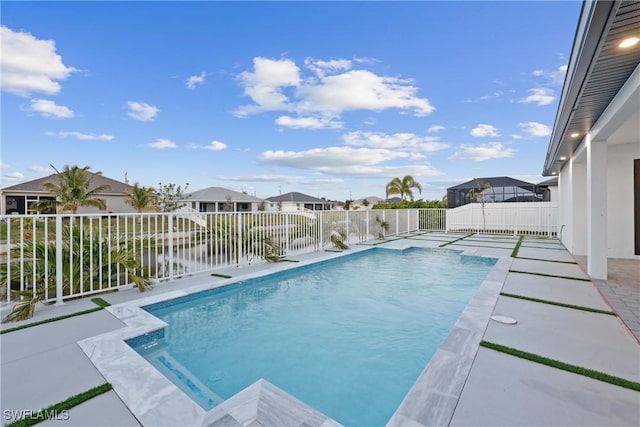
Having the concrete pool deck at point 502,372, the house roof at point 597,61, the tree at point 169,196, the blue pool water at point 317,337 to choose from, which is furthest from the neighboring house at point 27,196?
the house roof at point 597,61

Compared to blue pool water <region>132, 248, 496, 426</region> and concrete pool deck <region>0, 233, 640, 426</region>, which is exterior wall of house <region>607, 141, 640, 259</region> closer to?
blue pool water <region>132, 248, 496, 426</region>

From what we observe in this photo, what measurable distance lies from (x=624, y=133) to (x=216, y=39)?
11773mm

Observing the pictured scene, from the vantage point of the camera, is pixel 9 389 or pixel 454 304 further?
pixel 454 304

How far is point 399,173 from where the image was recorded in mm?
25438

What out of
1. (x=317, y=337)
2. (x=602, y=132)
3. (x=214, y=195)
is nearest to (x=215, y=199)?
(x=214, y=195)

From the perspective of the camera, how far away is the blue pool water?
2.63 m

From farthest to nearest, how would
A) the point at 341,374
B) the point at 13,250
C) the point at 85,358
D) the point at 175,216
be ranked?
the point at 175,216
the point at 13,250
the point at 341,374
the point at 85,358

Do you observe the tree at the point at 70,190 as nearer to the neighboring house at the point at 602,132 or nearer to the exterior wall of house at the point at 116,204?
the exterior wall of house at the point at 116,204

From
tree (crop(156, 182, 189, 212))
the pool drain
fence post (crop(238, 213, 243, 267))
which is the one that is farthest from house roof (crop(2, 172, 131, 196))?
the pool drain

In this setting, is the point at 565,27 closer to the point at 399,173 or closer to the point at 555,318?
the point at 555,318

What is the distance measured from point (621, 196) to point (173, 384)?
10.2m

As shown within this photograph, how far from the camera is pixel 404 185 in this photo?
25.0 meters

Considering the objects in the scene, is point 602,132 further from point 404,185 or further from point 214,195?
point 214,195

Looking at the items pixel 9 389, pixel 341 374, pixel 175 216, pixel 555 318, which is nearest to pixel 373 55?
pixel 175 216
